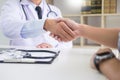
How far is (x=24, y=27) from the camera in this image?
1541 millimetres

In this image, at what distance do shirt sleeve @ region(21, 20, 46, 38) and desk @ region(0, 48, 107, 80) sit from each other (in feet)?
1.53

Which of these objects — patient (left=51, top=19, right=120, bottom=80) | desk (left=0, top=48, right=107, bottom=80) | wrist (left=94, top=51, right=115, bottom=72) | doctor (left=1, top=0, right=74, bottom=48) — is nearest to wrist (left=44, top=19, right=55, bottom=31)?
doctor (left=1, top=0, right=74, bottom=48)

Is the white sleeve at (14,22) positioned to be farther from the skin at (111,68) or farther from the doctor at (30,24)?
the skin at (111,68)

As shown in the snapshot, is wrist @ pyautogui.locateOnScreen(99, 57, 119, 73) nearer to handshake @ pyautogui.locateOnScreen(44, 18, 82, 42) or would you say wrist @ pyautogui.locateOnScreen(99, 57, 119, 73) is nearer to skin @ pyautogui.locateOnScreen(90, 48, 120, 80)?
skin @ pyautogui.locateOnScreen(90, 48, 120, 80)

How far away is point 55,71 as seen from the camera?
0.83 metres

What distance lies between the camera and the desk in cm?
76

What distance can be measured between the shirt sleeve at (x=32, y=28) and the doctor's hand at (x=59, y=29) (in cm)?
4

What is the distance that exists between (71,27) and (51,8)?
24.7 inches

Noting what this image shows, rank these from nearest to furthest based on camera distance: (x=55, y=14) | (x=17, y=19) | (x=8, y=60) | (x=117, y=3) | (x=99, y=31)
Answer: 1. (x=8, y=60)
2. (x=99, y=31)
3. (x=17, y=19)
4. (x=55, y=14)
5. (x=117, y=3)

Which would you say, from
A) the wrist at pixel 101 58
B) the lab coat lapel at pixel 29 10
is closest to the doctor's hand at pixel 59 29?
the lab coat lapel at pixel 29 10

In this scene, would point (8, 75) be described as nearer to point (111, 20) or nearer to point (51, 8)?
point (51, 8)

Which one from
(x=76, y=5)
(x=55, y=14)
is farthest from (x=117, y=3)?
(x=55, y=14)

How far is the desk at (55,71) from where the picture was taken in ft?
2.48

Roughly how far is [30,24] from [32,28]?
0.11 ft
